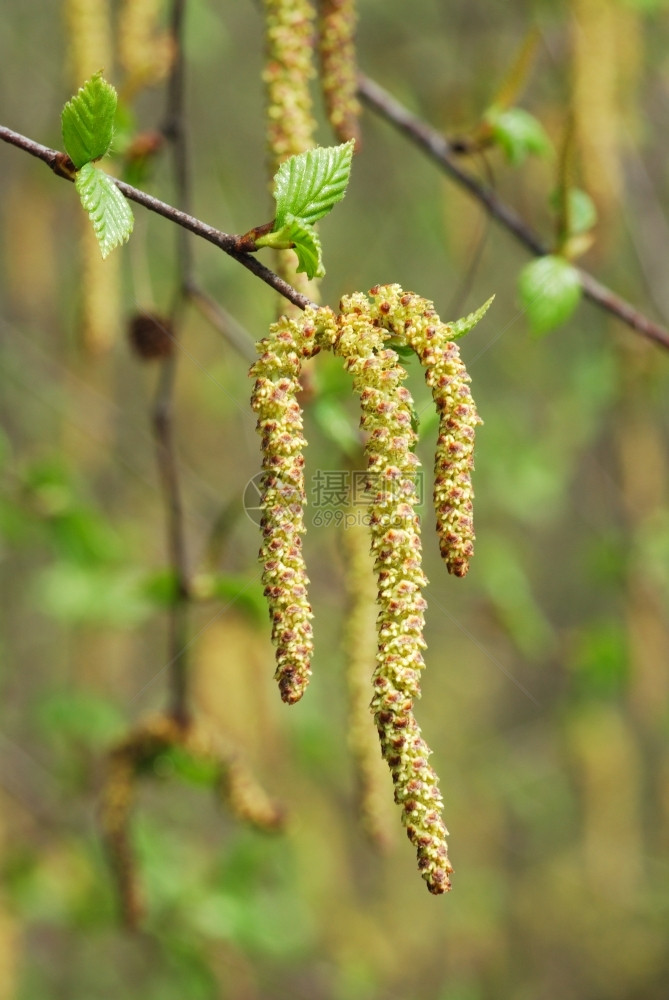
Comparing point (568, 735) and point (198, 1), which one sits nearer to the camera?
point (198, 1)

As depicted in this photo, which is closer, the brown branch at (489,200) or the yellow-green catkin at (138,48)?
the brown branch at (489,200)

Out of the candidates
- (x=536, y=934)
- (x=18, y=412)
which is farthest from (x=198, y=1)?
(x=536, y=934)

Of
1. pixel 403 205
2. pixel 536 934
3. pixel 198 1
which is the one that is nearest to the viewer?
pixel 198 1

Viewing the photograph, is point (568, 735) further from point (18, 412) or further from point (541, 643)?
point (18, 412)

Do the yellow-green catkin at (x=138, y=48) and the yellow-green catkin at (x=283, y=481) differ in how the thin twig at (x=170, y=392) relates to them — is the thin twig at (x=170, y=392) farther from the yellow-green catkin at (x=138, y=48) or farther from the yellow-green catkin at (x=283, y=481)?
the yellow-green catkin at (x=283, y=481)

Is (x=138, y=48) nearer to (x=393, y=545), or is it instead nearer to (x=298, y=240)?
(x=298, y=240)

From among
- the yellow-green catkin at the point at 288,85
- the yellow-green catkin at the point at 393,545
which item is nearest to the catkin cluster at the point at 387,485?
the yellow-green catkin at the point at 393,545

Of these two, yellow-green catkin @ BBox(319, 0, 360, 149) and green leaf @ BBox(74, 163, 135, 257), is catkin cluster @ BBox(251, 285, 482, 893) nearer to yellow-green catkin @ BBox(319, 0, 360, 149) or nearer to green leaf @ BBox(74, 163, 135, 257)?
green leaf @ BBox(74, 163, 135, 257)

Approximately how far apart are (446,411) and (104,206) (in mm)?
336

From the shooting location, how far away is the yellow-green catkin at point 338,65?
1206mm

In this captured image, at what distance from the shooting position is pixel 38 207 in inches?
130

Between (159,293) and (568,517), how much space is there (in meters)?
2.85

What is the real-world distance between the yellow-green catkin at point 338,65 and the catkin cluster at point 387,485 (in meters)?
0.53

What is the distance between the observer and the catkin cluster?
73 centimetres
